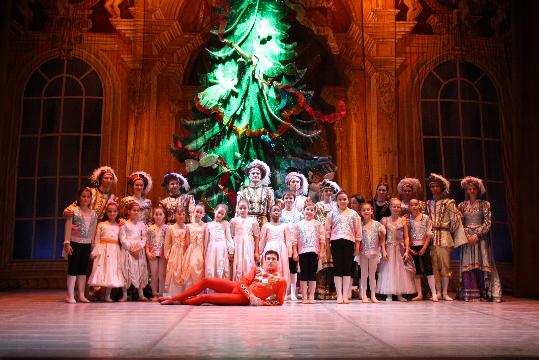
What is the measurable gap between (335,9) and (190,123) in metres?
2.93

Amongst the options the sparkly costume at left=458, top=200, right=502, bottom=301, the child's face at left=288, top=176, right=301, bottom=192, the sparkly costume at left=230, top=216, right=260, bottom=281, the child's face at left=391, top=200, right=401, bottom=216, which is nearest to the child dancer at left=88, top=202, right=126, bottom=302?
the sparkly costume at left=230, top=216, right=260, bottom=281

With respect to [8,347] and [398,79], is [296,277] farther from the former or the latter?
[8,347]

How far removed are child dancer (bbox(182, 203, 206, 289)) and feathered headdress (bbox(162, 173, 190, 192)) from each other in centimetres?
90

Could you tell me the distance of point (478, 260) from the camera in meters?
7.36

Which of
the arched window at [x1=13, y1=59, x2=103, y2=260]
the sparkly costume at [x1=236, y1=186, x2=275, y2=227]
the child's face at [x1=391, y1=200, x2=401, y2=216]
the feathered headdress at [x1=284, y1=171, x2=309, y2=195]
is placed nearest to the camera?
the child's face at [x1=391, y1=200, x2=401, y2=216]

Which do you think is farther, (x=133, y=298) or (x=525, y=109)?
(x=525, y=109)

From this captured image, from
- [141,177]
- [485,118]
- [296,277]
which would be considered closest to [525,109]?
[485,118]

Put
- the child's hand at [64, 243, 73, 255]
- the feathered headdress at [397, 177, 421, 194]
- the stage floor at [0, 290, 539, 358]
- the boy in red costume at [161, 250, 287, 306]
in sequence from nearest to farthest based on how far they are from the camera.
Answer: the stage floor at [0, 290, 539, 358], the boy in red costume at [161, 250, 287, 306], the child's hand at [64, 243, 73, 255], the feathered headdress at [397, 177, 421, 194]

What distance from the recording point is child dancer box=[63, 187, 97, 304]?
6.75m

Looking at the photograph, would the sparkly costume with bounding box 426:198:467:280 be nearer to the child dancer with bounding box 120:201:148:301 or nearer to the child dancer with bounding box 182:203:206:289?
the child dancer with bounding box 182:203:206:289

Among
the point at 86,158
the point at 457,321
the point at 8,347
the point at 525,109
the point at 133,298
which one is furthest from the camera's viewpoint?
the point at 86,158

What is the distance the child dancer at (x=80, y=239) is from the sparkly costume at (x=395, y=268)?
10.8ft

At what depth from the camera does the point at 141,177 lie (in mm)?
7844

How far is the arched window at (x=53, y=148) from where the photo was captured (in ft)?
30.5
